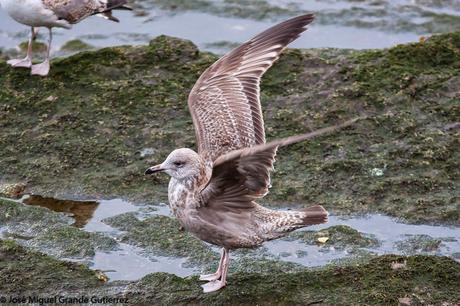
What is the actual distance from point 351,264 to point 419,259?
436 millimetres

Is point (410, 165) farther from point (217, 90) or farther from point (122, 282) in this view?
point (122, 282)

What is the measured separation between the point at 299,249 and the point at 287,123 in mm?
1569

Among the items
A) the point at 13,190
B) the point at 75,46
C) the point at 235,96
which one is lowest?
the point at 75,46

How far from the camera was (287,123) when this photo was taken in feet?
24.6

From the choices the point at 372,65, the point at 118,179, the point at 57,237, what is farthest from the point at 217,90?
the point at 372,65

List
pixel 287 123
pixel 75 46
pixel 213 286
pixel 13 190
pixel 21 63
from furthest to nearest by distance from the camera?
pixel 75 46, pixel 21 63, pixel 287 123, pixel 13 190, pixel 213 286

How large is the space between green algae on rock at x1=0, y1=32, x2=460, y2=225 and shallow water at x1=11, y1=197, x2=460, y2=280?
0.12 m

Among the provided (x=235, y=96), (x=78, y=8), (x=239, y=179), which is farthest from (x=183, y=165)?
(x=78, y=8)

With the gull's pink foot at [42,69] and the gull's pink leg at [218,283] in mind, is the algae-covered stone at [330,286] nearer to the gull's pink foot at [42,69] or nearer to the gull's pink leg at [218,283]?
the gull's pink leg at [218,283]

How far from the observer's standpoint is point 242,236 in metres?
5.68

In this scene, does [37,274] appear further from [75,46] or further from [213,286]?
[75,46]

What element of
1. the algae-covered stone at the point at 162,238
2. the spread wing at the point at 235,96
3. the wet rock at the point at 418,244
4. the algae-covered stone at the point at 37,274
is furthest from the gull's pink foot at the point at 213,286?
the wet rock at the point at 418,244

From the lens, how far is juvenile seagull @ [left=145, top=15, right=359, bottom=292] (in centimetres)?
532

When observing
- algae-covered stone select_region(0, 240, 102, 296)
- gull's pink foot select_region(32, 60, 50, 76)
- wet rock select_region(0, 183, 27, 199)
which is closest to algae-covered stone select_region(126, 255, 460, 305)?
algae-covered stone select_region(0, 240, 102, 296)
